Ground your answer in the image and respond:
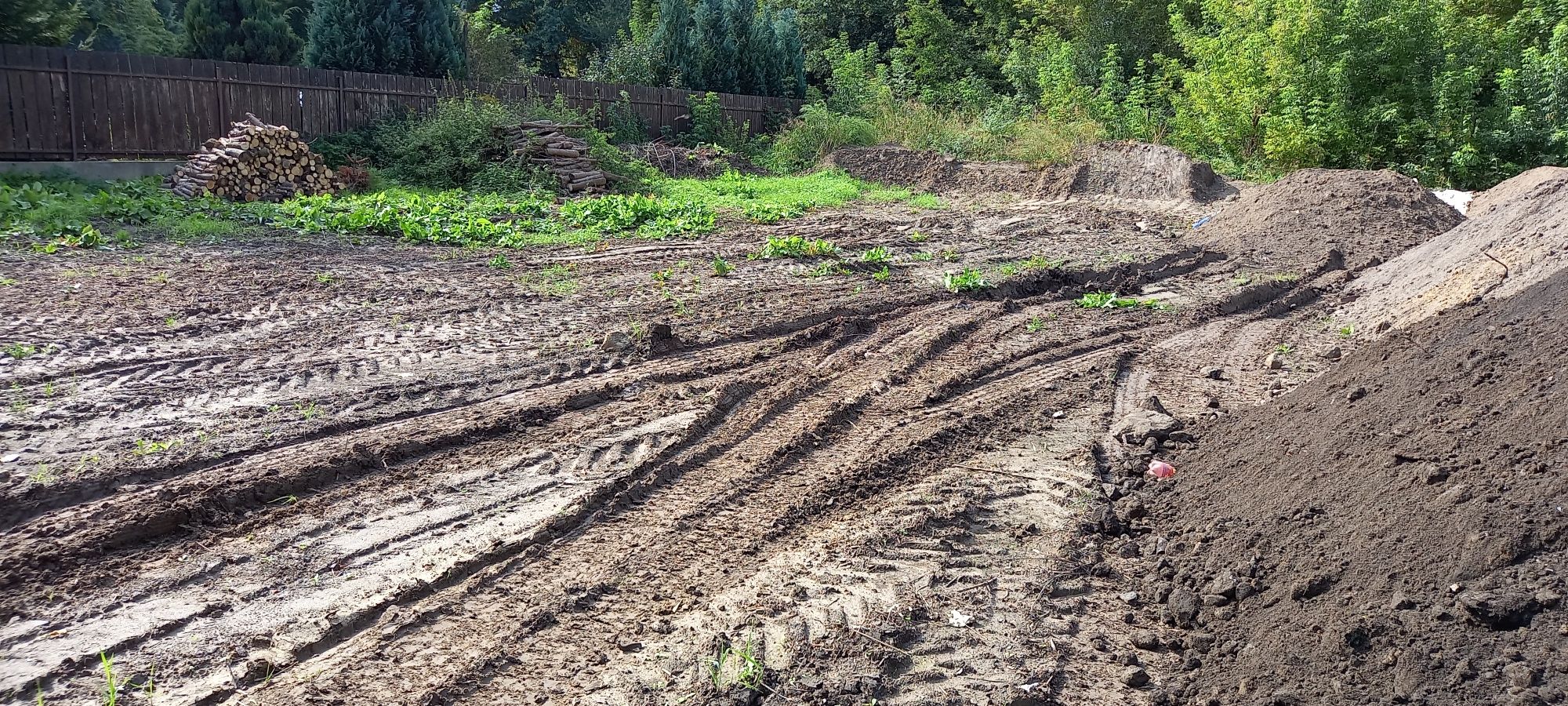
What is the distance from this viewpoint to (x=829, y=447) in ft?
18.1

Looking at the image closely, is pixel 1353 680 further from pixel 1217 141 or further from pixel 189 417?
pixel 1217 141

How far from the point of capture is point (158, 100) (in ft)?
49.8

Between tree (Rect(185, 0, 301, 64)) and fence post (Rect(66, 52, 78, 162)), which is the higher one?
tree (Rect(185, 0, 301, 64))

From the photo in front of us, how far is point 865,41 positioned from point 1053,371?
1148 inches

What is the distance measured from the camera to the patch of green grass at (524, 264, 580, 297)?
28.4 ft

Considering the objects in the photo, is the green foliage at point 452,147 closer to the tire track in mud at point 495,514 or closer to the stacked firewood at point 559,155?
the stacked firewood at point 559,155

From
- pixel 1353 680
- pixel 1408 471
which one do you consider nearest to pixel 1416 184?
pixel 1408 471

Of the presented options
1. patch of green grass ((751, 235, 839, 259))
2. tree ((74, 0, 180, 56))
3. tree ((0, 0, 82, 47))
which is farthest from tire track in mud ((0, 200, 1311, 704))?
tree ((74, 0, 180, 56))

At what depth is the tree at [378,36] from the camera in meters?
18.9

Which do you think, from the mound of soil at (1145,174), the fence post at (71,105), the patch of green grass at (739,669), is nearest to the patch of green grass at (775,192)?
the mound of soil at (1145,174)

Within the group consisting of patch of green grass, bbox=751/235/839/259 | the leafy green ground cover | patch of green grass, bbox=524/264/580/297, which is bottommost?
patch of green grass, bbox=524/264/580/297

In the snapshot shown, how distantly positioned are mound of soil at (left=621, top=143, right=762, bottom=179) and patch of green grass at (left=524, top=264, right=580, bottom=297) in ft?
33.6

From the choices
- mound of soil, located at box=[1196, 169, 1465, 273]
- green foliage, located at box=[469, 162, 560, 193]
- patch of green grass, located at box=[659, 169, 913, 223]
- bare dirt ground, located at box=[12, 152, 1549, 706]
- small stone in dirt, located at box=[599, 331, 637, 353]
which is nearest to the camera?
bare dirt ground, located at box=[12, 152, 1549, 706]

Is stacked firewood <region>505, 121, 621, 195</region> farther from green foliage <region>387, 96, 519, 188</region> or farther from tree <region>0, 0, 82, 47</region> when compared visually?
tree <region>0, 0, 82, 47</region>
